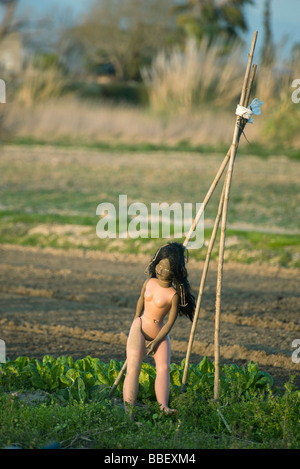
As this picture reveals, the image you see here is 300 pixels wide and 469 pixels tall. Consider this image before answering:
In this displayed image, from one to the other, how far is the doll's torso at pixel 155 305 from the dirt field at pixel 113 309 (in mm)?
1456

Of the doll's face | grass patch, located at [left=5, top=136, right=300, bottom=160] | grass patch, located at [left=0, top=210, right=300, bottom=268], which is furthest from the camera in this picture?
grass patch, located at [left=5, top=136, right=300, bottom=160]

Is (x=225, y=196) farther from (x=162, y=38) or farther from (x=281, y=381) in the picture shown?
(x=162, y=38)

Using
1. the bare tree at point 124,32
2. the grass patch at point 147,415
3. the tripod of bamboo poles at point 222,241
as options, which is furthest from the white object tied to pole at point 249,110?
the bare tree at point 124,32

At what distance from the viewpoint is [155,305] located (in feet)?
15.2

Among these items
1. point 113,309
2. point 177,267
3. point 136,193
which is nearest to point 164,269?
point 177,267

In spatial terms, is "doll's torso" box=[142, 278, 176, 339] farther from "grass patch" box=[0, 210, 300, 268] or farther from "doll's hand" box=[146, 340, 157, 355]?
"grass patch" box=[0, 210, 300, 268]

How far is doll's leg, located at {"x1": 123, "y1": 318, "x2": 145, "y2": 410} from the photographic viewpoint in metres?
4.61

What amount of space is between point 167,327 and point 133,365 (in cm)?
34

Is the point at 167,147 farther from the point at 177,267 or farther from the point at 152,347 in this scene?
the point at 152,347

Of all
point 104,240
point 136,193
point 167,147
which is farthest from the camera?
point 167,147

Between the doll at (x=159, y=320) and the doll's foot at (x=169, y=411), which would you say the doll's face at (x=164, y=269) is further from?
the doll's foot at (x=169, y=411)

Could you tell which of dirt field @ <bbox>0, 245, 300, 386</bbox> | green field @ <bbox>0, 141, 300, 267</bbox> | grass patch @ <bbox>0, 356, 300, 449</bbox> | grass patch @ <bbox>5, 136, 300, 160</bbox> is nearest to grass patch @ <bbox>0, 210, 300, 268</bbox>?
green field @ <bbox>0, 141, 300, 267</bbox>

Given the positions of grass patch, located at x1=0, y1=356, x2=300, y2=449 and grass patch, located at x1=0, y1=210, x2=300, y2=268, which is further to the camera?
grass patch, located at x1=0, y1=210, x2=300, y2=268

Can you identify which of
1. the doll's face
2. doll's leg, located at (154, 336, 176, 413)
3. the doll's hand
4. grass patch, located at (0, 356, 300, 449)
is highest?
the doll's face
